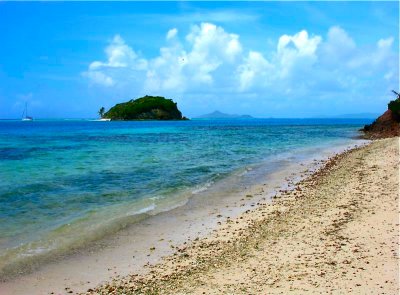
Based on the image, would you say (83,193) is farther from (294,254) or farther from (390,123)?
(390,123)

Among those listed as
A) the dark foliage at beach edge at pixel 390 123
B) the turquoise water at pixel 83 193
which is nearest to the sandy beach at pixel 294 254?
the turquoise water at pixel 83 193

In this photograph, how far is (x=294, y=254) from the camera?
9.84 meters

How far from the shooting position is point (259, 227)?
1291cm

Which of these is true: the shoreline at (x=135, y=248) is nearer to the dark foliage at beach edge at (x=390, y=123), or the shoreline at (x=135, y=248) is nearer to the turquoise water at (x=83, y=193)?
the turquoise water at (x=83, y=193)

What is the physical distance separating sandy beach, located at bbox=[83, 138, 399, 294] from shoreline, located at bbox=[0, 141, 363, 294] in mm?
507

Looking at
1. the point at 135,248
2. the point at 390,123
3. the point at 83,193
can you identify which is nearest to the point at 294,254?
the point at 135,248

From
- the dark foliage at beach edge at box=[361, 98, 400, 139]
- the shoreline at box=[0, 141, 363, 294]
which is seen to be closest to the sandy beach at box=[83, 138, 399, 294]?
the shoreline at box=[0, 141, 363, 294]

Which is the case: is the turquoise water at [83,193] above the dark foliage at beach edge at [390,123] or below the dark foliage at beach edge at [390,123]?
below

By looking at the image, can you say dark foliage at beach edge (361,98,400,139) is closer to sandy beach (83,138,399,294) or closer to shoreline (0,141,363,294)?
shoreline (0,141,363,294)

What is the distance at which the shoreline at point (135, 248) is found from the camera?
9.43 metres

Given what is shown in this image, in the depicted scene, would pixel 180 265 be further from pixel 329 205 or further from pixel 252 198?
pixel 252 198

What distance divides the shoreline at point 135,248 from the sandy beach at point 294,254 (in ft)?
1.66

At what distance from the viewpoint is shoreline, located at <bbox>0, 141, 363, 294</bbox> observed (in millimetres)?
9430

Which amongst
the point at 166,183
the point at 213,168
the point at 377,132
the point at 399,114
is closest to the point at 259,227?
the point at 166,183
